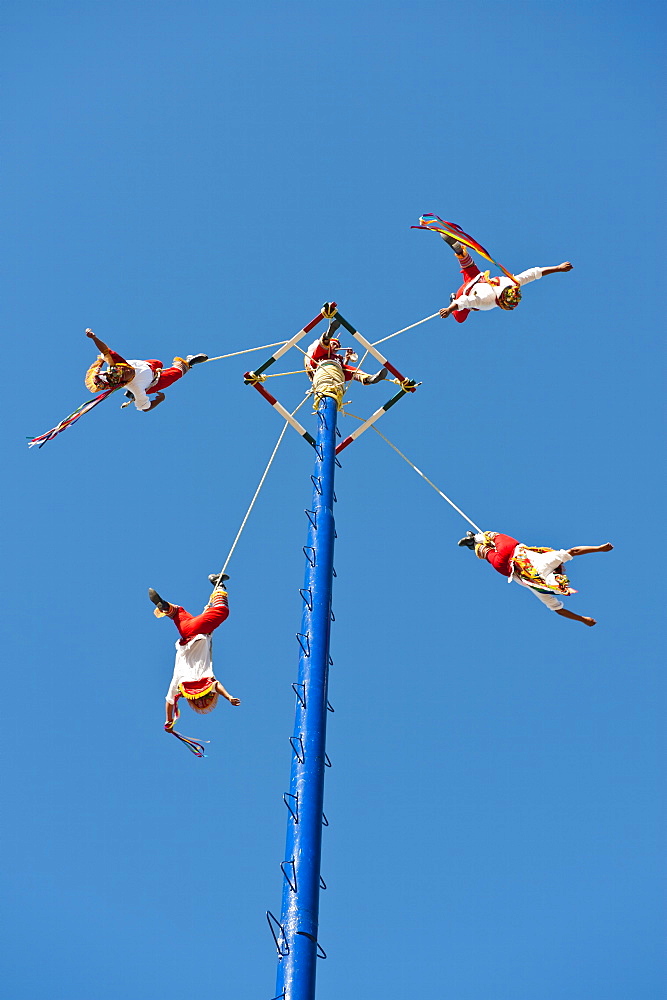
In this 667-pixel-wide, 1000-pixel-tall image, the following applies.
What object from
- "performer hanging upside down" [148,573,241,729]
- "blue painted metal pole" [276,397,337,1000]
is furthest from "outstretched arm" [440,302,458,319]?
"performer hanging upside down" [148,573,241,729]

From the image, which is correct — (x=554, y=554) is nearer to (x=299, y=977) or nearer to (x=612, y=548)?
(x=612, y=548)

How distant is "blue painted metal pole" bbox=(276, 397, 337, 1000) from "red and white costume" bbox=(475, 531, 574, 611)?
2026mm

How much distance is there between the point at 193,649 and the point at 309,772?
→ 8.73 feet

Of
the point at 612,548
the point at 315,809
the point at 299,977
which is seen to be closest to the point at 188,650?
the point at 315,809

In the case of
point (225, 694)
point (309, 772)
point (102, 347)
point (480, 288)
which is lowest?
point (309, 772)

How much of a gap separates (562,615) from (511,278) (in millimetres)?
4686

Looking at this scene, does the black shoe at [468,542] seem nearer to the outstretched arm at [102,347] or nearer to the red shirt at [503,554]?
the red shirt at [503,554]

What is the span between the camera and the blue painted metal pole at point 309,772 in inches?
275

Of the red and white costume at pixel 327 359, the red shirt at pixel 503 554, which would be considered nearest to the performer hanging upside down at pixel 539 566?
the red shirt at pixel 503 554

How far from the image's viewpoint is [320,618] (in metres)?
9.45

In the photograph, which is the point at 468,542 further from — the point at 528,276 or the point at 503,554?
the point at 528,276

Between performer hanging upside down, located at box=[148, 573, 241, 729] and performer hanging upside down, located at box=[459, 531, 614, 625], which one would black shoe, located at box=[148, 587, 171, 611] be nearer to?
performer hanging upside down, located at box=[148, 573, 241, 729]

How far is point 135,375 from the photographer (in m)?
12.1

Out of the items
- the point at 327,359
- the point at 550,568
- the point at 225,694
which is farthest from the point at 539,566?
the point at 327,359
